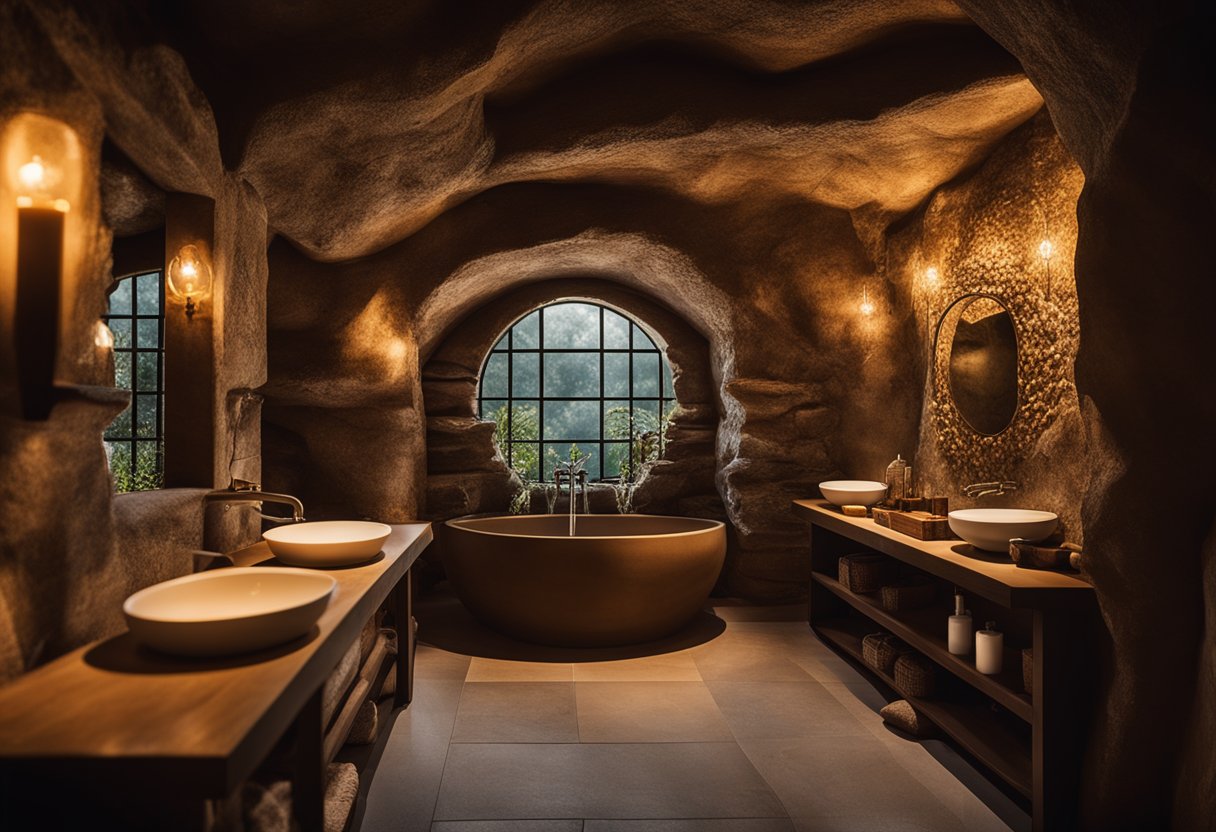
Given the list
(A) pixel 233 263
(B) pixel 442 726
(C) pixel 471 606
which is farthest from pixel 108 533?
(C) pixel 471 606

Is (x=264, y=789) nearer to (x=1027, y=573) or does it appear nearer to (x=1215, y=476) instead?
(x=1027, y=573)

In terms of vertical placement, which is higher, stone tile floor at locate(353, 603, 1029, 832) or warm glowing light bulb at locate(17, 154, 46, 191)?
warm glowing light bulb at locate(17, 154, 46, 191)

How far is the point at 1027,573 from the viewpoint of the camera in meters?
2.25

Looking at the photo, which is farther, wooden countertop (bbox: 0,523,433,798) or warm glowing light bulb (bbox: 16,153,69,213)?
warm glowing light bulb (bbox: 16,153,69,213)

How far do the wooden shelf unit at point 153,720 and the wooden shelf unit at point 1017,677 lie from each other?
1.86 m

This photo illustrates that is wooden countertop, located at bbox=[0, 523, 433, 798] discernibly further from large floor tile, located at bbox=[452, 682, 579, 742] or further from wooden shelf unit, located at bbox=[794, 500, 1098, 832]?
wooden shelf unit, located at bbox=[794, 500, 1098, 832]

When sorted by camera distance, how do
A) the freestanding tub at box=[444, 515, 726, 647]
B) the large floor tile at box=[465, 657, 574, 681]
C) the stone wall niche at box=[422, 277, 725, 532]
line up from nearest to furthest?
the large floor tile at box=[465, 657, 574, 681] → the freestanding tub at box=[444, 515, 726, 647] → the stone wall niche at box=[422, 277, 725, 532]

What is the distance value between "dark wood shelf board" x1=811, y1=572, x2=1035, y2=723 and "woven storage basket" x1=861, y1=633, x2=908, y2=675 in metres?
0.10

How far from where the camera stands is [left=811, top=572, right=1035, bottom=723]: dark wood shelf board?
2.22 m

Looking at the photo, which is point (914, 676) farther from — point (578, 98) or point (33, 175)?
point (33, 175)

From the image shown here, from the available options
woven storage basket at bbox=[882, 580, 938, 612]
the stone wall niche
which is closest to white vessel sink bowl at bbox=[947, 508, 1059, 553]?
woven storage basket at bbox=[882, 580, 938, 612]

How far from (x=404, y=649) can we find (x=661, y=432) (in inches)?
110

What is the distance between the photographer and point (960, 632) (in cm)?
262

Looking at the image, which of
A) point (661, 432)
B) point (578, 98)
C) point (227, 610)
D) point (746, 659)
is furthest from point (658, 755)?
point (661, 432)
